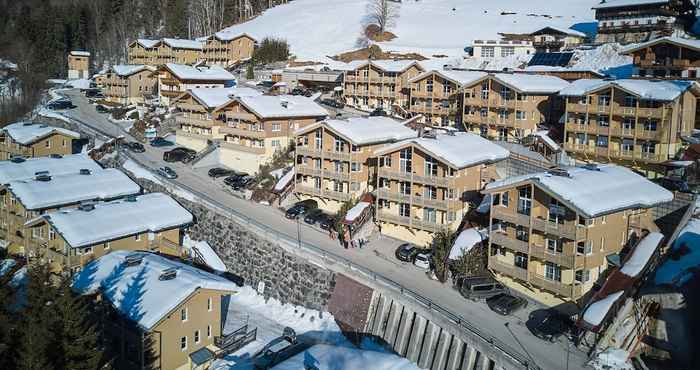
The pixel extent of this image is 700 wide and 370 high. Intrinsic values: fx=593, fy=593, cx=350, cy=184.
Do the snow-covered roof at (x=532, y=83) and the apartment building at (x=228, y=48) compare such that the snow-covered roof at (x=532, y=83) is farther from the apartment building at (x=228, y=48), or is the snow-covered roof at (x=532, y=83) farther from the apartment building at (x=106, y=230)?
the apartment building at (x=228, y=48)

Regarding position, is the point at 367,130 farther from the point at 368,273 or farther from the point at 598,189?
the point at 598,189

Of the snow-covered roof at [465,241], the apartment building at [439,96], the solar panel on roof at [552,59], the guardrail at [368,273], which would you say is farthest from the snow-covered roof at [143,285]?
the solar panel on roof at [552,59]

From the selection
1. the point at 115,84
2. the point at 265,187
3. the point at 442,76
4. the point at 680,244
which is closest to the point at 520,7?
the point at 442,76

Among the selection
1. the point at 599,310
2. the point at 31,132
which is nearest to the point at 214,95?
the point at 31,132

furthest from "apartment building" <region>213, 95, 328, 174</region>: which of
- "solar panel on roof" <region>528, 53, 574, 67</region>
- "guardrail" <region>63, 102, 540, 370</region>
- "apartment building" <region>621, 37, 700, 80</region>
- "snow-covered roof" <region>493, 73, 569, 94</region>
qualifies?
"apartment building" <region>621, 37, 700, 80</region>

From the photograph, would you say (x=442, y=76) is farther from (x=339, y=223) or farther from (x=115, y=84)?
(x=115, y=84)

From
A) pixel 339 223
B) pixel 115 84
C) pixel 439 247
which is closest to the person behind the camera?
pixel 439 247
